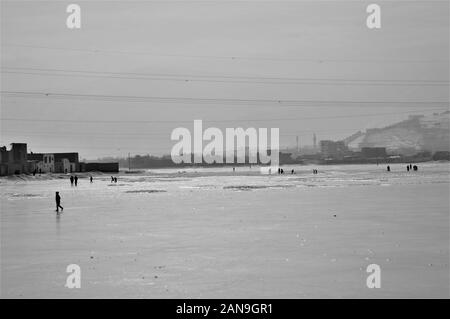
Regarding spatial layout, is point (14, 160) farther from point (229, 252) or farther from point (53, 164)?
point (229, 252)

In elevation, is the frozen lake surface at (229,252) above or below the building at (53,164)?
A: below

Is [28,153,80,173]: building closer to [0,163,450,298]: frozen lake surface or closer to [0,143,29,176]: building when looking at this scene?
[0,143,29,176]: building

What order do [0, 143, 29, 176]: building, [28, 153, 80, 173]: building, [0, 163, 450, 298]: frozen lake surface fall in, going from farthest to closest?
[28, 153, 80, 173]: building < [0, 143, 29, 176]: building < [0, 163, 450, 298]: frozen lake surface

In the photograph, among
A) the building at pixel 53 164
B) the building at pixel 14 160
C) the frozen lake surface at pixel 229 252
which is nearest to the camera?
the frozen lake surface at pixel 229 252

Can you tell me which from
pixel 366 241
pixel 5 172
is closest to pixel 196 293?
pixel 366 241

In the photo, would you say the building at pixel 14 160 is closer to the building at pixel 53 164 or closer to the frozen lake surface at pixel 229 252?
the building at pixel 53 164

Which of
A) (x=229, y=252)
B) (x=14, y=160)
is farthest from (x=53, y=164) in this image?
(x=229, y=252)

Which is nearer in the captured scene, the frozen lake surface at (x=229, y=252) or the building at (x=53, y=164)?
the frozen lake surface at (x=229, y=252)

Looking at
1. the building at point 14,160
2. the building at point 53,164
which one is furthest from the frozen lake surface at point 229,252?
the building at point 53,164

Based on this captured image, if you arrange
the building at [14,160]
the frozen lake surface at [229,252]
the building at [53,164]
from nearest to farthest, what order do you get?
the frozen lake surface at [229,252], the building at [14,160], the building at [53,164]

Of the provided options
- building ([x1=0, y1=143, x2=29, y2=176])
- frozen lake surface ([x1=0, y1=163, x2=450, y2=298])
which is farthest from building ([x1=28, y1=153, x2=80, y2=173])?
frozen lake surface ([x1=0, y1=163, x2=450, y2=298])

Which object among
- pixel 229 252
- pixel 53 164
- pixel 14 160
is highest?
pixel 14 160

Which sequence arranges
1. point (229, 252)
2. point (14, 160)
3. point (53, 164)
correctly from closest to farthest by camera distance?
point (229, 252)
point (14, 160)
point (53, 164)

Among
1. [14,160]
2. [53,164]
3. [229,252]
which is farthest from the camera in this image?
[53,164]
